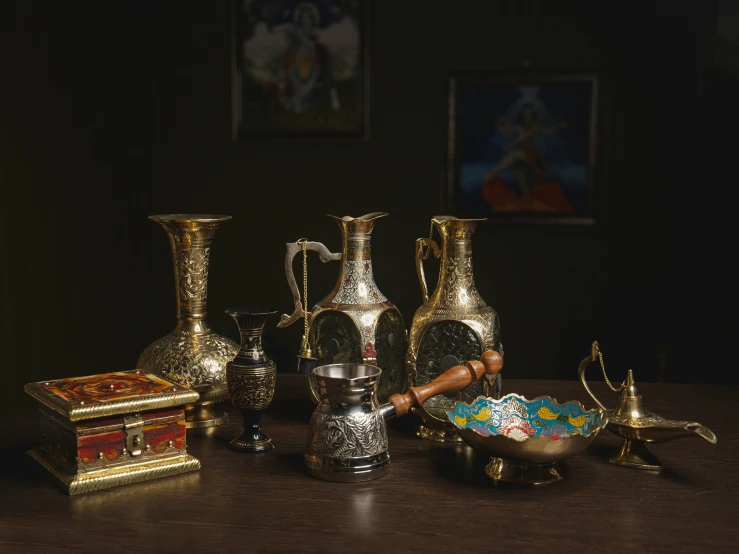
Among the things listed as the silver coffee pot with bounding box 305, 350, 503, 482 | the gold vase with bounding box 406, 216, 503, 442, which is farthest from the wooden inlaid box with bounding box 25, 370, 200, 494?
the gold vase with bounding box 406, 216, 503, 442

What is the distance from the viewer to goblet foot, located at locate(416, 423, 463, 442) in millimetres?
1774

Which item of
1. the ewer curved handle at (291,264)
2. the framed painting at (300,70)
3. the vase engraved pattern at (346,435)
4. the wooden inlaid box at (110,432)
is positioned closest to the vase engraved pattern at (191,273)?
the ewer curved handle at (291,264)

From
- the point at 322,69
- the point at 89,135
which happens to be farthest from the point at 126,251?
the point at 322,69

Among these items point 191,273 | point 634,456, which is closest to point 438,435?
point 634,456

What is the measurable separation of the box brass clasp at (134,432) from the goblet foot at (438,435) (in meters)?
0.59

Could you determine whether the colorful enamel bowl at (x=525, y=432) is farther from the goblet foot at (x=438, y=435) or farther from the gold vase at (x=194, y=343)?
the gold vase at (x=194, y=343)

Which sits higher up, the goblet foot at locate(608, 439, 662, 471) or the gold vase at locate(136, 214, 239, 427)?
the gold vase at locate(136, 214, 239, 427)

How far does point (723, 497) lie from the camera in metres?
1.45

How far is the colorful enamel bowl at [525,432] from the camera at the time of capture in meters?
1.47

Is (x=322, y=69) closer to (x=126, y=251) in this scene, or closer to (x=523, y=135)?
(x=523, y=135)

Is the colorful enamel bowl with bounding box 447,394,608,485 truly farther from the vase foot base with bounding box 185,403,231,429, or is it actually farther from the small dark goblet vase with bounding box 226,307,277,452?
the vase foot base with bounding box 185,403,231,429

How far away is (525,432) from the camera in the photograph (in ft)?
5.43

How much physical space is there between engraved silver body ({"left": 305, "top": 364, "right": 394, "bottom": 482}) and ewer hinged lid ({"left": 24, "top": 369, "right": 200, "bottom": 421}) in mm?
255

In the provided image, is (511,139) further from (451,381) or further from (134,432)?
(134,432)
